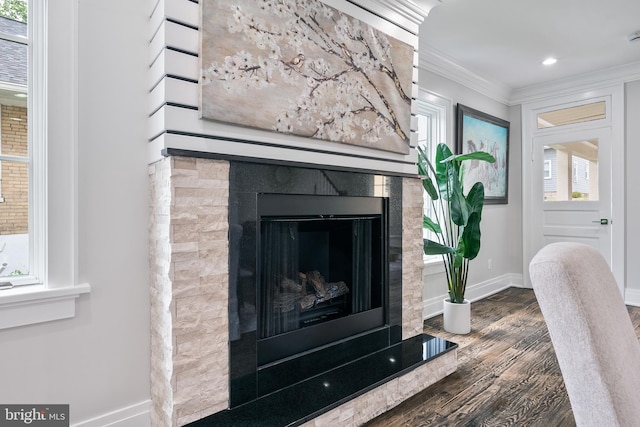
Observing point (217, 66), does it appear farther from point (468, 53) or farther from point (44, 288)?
point (468, 53)

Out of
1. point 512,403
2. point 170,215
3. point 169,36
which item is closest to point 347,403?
point 512,403

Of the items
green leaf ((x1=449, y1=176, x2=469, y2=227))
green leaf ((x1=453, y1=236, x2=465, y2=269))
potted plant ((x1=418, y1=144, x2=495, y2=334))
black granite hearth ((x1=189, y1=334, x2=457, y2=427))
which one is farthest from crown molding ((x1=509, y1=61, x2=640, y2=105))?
black granite hearth ((x1=189, y1=334, x2=457, y2=427))

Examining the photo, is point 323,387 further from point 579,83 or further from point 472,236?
point 579,83

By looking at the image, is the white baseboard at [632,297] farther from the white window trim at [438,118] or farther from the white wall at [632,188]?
the white window trim at [438,118]

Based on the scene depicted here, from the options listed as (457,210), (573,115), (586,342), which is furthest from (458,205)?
(573,115)

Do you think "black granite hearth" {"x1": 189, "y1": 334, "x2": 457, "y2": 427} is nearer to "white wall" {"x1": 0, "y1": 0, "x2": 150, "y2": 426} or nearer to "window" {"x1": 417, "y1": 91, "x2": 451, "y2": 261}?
"white wall" {"x1": 0, "y1": 0, "x2": 150, "y2": 426}

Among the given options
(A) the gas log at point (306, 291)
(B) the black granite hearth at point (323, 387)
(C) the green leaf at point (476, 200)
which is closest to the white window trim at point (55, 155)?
(B) the black granite hearth at point (323, 387)

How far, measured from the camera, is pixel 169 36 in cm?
159

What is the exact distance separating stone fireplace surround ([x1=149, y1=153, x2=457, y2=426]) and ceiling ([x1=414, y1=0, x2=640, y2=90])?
2289 millimetres

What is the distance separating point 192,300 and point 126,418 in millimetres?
674

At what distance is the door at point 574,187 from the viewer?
4.22 m

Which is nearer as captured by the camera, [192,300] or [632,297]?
[192,300]

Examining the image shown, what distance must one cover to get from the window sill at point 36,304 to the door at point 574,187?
190 inches

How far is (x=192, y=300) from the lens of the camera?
63.8 inches
